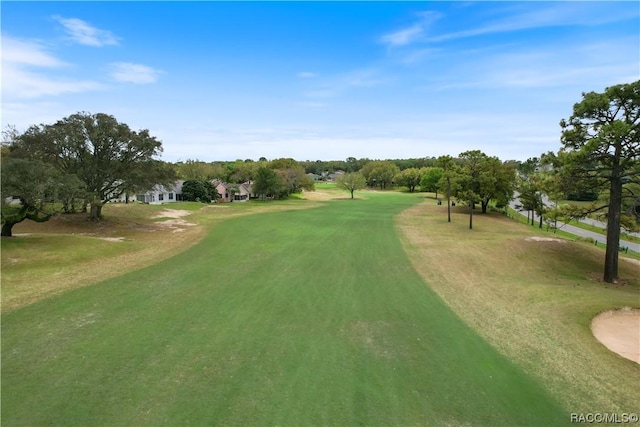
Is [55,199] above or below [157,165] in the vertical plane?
below

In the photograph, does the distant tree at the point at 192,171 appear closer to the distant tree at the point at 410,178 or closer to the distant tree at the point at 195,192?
the distant tree at the point at 195,192

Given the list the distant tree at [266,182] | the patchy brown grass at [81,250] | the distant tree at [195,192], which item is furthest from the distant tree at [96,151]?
the distant tree at [266,182]

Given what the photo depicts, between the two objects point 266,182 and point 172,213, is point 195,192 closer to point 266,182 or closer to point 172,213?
point 266,182

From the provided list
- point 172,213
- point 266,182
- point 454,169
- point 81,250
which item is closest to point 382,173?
point 266,182

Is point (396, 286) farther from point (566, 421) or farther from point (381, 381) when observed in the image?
point (566, 421)

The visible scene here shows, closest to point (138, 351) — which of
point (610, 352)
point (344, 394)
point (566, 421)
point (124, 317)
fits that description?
point (124, 317)

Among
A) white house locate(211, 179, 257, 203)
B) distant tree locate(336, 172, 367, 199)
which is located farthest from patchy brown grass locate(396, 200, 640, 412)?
distant tree locate(336, 172, 367, 199)

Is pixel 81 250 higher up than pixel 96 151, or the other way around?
pixel 96 151
